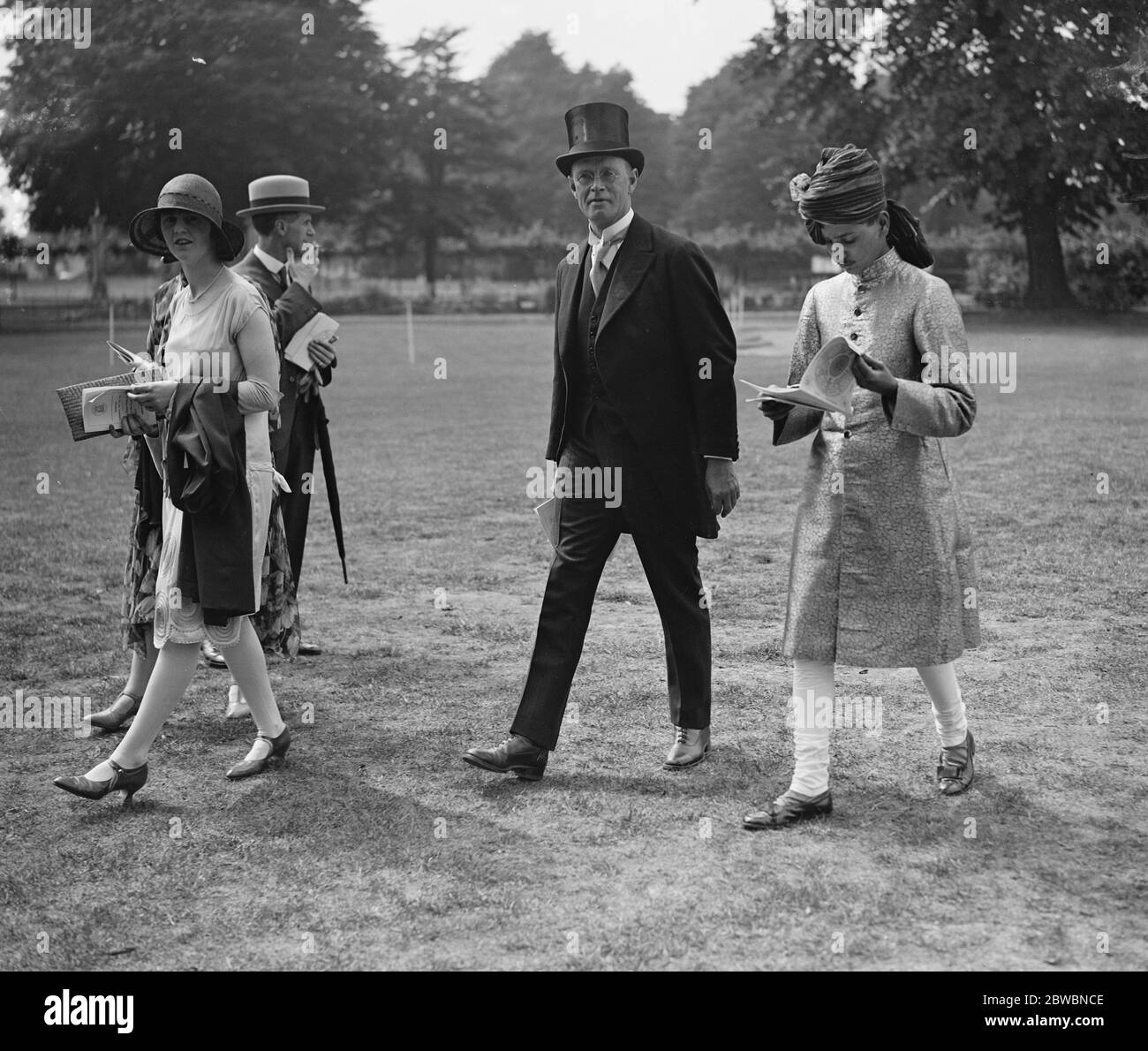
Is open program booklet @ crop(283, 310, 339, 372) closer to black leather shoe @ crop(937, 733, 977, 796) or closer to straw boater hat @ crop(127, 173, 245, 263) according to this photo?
straw boater hat @ crop(127, 173, 245, 263)

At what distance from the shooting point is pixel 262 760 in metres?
5.13

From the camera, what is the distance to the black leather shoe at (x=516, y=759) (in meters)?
4.99

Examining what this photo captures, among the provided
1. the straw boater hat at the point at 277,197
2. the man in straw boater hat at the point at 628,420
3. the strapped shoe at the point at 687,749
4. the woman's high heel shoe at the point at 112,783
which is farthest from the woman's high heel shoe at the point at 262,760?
the straw boater hat at the point at 277,197

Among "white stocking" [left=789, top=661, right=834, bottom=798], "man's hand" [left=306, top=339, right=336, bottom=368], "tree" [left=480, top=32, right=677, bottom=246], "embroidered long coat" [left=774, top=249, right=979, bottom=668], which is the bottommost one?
"white stocking" [left=789, top=661, right=834, bottom=798]

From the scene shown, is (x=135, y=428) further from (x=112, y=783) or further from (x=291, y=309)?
(x=291, y=309)

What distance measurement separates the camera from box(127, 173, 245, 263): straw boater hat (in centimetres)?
481

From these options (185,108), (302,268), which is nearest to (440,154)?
(185,108)

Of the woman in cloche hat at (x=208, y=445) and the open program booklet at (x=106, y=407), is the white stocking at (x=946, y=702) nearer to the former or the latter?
the woman in cloche hat at (x=208, y=445)

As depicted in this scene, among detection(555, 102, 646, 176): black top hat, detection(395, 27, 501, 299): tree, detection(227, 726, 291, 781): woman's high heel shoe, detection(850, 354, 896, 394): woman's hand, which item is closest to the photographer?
detection(850, 354, 896, 394): woman's hand

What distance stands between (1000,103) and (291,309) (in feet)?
105

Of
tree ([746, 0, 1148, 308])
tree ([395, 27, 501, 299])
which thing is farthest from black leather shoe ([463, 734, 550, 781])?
tree ([395, 27, 501, 299])

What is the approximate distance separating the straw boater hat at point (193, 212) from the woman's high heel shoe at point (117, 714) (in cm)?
185

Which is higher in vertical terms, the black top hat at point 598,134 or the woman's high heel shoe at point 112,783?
the black top hat at point 598,134
